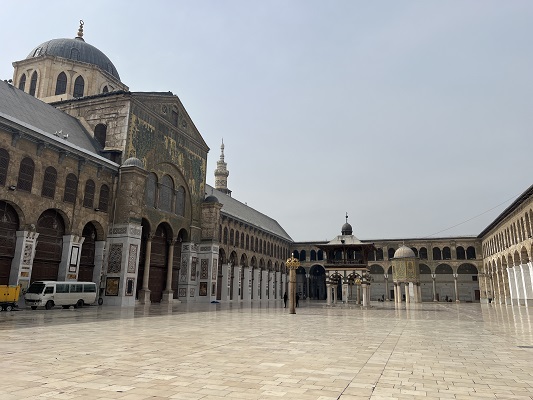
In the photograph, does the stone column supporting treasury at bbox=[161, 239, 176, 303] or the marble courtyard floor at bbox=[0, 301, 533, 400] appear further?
the stone column supporting treasury at bbox=[161, 239, 176, 303]

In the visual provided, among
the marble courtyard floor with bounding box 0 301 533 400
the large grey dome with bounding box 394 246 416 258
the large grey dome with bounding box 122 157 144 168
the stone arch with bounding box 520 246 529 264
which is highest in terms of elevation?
the large grey dome with bounding box 122 157 144 168

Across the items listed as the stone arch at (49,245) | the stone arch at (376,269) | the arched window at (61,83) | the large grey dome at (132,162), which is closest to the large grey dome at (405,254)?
the stone arch at (376,269)

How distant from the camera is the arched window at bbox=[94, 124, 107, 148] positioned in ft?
94.2

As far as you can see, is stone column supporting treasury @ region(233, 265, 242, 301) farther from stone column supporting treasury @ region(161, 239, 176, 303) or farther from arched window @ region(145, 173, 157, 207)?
arched window @ region(145, 173, 157, 207)

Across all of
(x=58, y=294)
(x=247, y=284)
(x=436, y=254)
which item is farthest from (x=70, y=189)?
(x=436, y=254)

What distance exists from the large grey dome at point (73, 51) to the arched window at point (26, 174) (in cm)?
1935

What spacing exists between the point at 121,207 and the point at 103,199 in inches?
47.1

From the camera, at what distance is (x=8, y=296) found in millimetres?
18797

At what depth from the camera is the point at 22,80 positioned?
3703 cm

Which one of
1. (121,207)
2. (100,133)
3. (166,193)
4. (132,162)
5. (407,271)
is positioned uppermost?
(100,133)

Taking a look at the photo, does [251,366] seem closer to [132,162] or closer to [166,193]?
[132,162]

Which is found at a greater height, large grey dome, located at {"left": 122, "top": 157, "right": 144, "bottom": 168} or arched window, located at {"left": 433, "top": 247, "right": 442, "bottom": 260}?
large grey dome, located at {"left": 122, "top": 157, "right": 144, "bottom": 168}

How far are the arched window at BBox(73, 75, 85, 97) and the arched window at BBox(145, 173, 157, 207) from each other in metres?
12.7

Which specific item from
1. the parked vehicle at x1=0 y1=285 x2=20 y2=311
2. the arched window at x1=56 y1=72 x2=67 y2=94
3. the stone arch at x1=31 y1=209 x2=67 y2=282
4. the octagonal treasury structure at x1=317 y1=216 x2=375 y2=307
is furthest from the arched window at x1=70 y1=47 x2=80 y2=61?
the octagonal treasury structure at x1=317 y1=216 x2=375 y2=307
